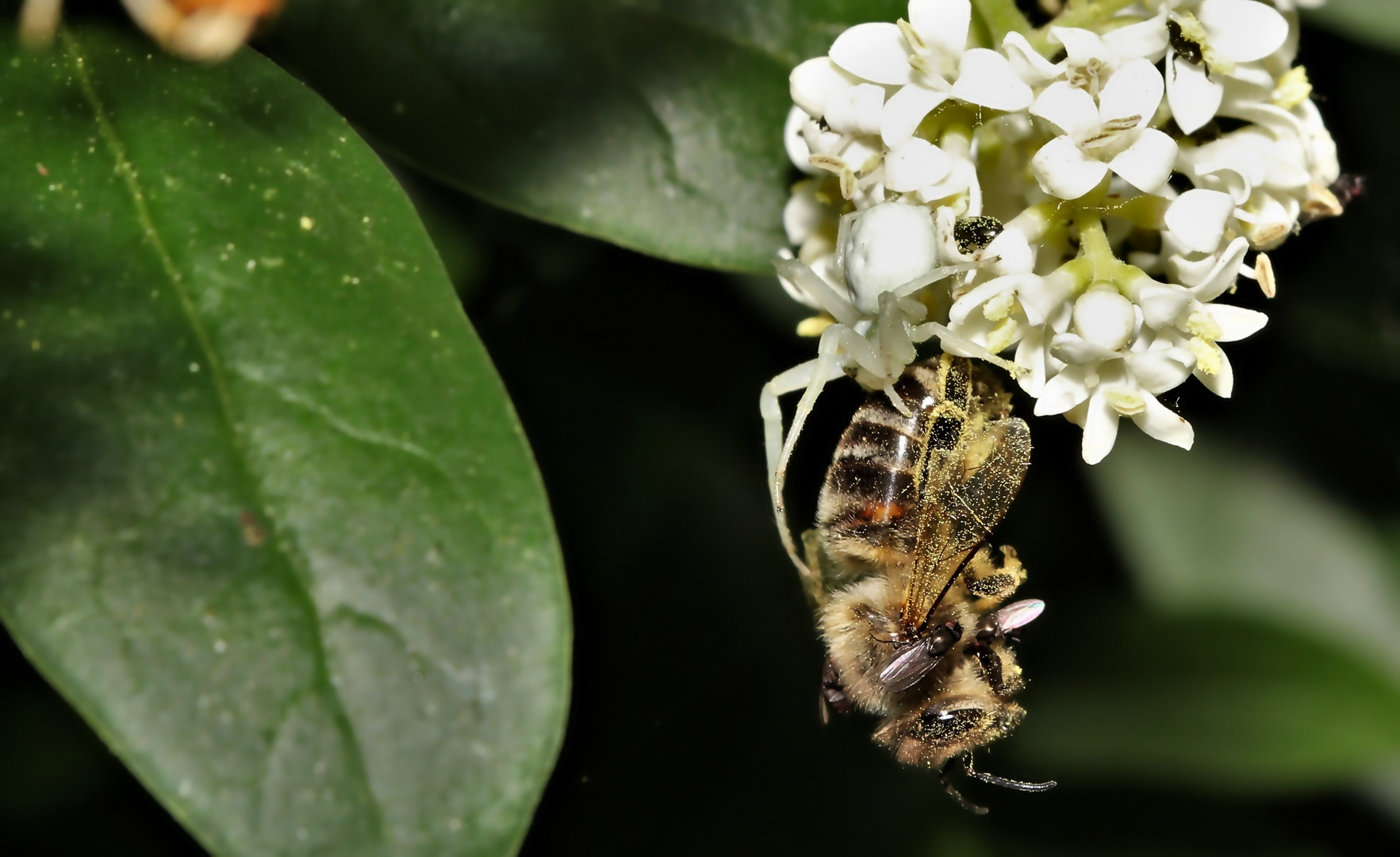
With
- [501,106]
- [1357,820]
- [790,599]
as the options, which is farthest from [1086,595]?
[501,106]

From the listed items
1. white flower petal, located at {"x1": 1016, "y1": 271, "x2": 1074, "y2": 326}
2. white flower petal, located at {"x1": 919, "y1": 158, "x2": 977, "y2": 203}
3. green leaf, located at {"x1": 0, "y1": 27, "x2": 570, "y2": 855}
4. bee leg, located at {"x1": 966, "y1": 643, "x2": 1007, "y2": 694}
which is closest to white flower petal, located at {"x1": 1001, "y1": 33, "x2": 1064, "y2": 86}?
white flower petal, located at {"x1": 919, "y1": 158, "x2": 977, "y2": 203}

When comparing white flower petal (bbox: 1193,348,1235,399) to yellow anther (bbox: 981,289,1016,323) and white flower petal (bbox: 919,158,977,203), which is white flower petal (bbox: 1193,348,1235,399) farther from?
white flower petal (bbox: 919,158,977,203)

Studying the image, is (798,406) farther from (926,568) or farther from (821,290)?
(926,568)

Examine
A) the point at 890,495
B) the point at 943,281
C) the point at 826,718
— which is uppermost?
the point at 943,281

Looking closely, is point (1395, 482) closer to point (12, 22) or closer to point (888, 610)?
point (888, 610)

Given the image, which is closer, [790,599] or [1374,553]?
[790,599]

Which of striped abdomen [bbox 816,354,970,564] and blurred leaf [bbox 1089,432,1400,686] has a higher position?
striped abdomen [bbox 816,354,970,564]

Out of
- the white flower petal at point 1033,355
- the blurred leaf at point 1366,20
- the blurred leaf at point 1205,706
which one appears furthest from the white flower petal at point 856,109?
the blurred leaf at point 1205,706
